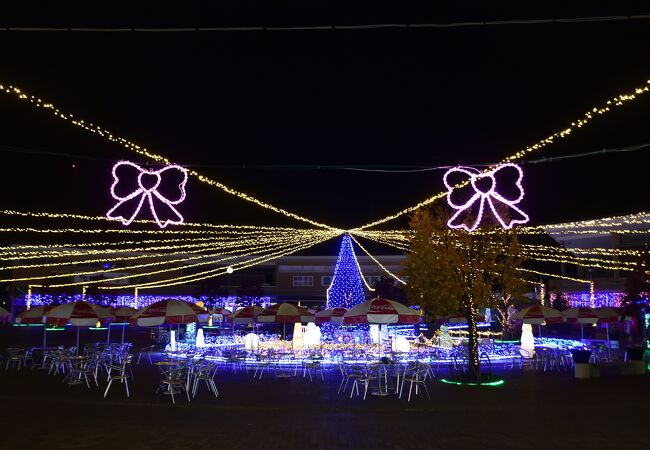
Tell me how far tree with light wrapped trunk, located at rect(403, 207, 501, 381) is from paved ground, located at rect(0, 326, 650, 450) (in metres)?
1.98

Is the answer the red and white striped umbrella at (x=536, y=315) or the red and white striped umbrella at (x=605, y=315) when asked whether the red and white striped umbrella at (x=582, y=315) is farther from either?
the red and white striped umbrella at (x=536, y=315)

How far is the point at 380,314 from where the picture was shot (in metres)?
16.8

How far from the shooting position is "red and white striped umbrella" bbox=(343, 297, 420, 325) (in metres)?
16.7

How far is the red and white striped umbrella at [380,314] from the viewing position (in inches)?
658

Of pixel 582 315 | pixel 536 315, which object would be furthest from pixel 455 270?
pixel 582 315

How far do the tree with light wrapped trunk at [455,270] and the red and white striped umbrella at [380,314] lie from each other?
78cm

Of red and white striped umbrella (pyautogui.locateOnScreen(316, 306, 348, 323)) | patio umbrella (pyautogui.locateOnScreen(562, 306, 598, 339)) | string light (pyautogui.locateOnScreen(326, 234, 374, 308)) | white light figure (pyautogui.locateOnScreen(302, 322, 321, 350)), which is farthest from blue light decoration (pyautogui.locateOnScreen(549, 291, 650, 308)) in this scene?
red and white striped umbrella (pyautogui.locateOnScreen(316, 306, 348, 323))

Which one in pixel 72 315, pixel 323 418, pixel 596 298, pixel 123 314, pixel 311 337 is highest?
pixel 596 298

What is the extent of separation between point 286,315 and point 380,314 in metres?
5.10

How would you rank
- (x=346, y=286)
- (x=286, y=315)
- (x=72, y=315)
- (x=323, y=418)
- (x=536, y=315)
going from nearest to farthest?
(x=323, y=418) → (x=72, y=315) → (x=536, y=315) → (x=286, y=315) → (x=346, y=286)

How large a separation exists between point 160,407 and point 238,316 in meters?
12.3

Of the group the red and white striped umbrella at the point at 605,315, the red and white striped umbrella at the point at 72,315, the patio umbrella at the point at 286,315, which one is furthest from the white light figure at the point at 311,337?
the red and white striped umbrella at the point at 605,315

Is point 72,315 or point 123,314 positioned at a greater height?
point 72,315

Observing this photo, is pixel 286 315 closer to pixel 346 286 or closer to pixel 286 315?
pixel 286 315
